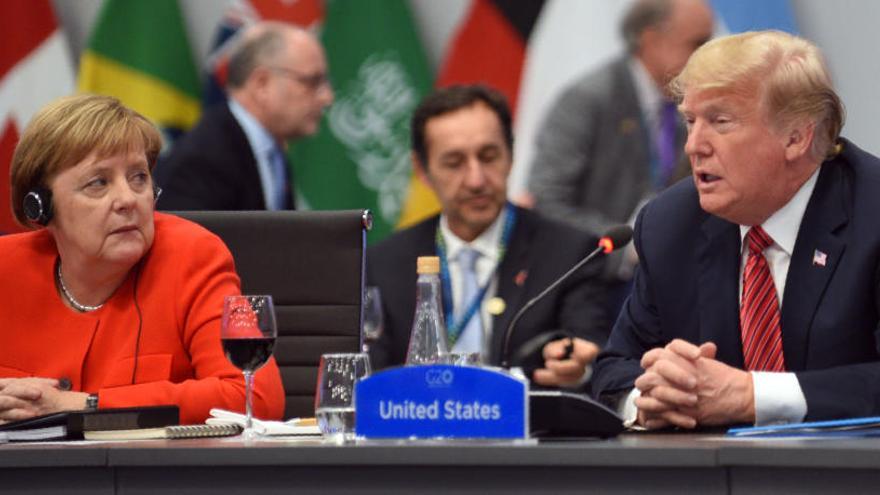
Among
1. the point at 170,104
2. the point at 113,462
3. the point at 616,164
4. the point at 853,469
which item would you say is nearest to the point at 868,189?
the point at 853,469

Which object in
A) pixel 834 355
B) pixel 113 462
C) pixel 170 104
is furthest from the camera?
pixel 170 104

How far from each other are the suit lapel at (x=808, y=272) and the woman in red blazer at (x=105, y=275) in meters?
0.90

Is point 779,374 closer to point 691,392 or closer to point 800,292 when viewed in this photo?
point 691,392

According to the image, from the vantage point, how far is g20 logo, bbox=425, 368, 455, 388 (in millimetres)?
1900

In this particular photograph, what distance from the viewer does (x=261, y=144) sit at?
17.8ft

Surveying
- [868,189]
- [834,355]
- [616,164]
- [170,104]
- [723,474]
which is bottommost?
[723,474]

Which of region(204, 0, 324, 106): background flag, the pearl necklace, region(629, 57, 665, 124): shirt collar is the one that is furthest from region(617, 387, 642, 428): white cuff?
region(204, 0, 324, 106): background flag

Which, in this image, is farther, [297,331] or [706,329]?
[297,331]

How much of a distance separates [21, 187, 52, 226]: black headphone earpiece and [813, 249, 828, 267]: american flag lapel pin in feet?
4.52

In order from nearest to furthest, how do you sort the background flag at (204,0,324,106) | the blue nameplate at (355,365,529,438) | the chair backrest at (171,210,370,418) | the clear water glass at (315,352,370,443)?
the blue nameplate at (355,365,529,438) → the clear water glass at (315,352,370,443) → the chair backrest at (171,210,370,418) → the background flag at (204,0,324,106)

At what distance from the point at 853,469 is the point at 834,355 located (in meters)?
0.89

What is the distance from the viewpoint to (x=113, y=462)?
189cm

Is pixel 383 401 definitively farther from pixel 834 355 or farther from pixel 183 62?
pixel 183 62

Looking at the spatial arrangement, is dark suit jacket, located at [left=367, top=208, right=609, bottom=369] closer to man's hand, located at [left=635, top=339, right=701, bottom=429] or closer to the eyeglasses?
man's hand, located at [left=635, top=339, right=701, bottom=429]
